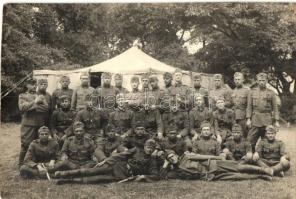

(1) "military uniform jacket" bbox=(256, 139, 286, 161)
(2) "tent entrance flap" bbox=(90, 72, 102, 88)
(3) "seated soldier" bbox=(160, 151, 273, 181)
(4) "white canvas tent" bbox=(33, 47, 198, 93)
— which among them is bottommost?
(3) "seated soldier" bbox=(160, 151, 273, 181)

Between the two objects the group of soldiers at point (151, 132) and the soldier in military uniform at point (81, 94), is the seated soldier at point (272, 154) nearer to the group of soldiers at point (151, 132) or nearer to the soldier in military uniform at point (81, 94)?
the group of soldiers at point (151, 132)

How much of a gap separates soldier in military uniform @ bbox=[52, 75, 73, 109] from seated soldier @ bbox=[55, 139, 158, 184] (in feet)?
3.79

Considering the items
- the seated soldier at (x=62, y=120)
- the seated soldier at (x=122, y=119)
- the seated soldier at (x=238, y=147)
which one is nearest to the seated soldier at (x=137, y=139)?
the seated soldier at (x=122, y=119)

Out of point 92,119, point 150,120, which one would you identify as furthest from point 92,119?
point 150,120

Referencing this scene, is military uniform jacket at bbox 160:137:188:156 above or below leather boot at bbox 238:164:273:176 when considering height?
above

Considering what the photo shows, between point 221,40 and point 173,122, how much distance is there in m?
1.63

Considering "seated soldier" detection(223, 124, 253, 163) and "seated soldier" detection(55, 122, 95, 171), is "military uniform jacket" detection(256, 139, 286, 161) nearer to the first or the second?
"seated soldier" detection(223, 124, 253, 163)

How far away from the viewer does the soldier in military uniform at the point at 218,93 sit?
5.88 m

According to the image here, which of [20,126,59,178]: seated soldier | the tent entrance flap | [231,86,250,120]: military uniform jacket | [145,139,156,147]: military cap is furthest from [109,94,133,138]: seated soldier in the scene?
[231,86,250,120]: military uniform jacket

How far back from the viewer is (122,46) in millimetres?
6855

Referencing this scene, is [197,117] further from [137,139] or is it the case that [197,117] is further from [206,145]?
[137,139]

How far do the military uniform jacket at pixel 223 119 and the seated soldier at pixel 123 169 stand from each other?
3.30 feet

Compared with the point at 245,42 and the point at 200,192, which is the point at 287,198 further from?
the point at 245,42

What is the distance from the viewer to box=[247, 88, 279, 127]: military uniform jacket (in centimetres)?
574
